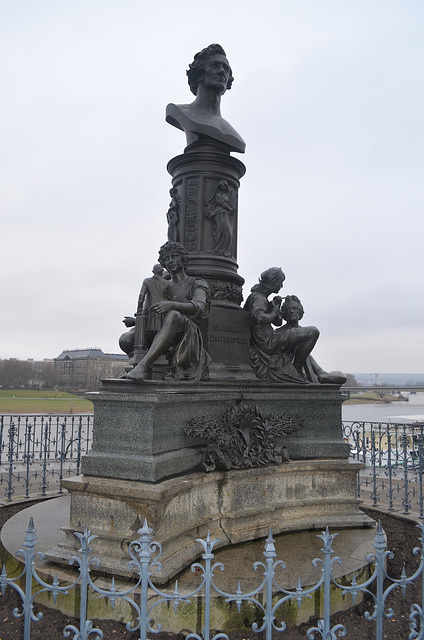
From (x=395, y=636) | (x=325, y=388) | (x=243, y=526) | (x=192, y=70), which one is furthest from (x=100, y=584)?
(x=192, y=70)

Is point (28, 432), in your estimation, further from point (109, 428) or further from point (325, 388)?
point (325, 388)

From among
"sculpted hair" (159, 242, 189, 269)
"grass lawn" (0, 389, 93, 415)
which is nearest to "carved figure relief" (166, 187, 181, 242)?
"sculpted hair" (159, 242, 189, 269)

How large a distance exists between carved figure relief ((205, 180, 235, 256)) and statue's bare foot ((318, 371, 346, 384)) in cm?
219

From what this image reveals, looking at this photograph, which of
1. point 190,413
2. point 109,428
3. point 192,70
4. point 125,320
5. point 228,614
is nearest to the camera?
point 228,614

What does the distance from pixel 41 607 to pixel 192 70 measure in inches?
290

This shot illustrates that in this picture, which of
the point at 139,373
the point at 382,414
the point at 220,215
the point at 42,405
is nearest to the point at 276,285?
the point at 220,215

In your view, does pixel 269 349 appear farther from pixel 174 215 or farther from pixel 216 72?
pixel 216 72

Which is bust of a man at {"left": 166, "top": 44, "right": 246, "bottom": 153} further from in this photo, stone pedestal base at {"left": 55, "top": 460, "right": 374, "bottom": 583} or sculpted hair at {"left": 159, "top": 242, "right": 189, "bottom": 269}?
stone pedestal base at {"left": 55, "top": 460, "right": 374, "bottom": 583}

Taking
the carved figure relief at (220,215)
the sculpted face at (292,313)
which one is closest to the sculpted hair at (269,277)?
the sculpted face at (292,313)

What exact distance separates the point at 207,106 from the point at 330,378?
457 cm

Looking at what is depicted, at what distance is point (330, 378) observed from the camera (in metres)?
6.63

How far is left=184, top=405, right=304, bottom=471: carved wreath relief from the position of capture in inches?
207

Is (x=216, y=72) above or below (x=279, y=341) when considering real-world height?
above

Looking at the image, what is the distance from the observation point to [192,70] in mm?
7582
